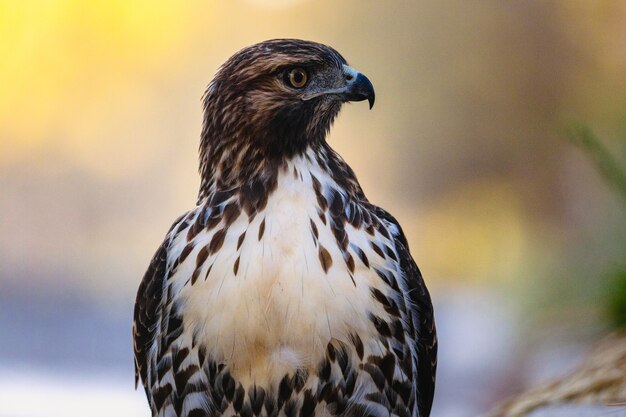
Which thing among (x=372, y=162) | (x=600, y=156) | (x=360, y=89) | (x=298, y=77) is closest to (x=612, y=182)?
(x=600, y=156)

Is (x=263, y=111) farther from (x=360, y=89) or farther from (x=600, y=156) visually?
(x=600, y=156)

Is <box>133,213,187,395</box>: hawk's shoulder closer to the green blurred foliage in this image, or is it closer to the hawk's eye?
the hawk's eye

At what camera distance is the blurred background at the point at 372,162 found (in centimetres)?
311

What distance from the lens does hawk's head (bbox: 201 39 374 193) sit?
80.0 inches

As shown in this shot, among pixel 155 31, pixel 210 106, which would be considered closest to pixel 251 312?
pixel 210 106

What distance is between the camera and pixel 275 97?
6.70 feet

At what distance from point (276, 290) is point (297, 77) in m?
0.46

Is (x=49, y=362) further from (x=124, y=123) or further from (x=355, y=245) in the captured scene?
(x=355, y=245)

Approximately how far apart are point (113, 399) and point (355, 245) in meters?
1.45

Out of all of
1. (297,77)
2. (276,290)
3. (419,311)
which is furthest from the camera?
(419,311)

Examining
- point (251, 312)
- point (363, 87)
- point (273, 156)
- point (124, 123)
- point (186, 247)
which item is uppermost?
point (124, 123)

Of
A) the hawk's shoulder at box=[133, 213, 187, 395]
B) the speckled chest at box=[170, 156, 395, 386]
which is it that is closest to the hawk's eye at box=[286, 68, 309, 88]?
the speckled chest at box=[170, 156, 395, 386]

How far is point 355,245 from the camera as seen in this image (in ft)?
6.56

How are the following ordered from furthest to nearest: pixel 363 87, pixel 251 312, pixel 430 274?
pixel 430 274, pixel 363 87, pixel 251 312
